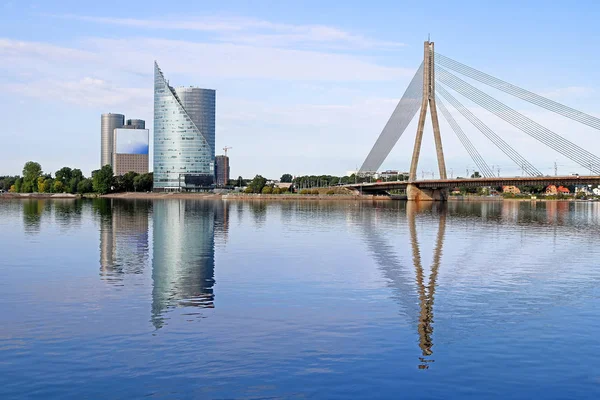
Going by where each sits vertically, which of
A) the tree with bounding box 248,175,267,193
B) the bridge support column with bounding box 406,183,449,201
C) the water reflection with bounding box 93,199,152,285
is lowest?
the water reflection with bounding box 93,199,152,285

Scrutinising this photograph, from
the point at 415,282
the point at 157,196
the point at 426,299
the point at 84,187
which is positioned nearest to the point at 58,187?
the point at 84,187

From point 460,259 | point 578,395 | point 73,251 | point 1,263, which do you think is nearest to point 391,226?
point 460,259

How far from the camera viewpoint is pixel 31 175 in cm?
19000

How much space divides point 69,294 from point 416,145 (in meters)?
77.5

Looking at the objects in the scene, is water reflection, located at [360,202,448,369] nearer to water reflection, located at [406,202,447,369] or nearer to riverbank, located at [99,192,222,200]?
water reflection, located at [406,202,447,369]

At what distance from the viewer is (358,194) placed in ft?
490

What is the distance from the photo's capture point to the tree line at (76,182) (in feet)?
565

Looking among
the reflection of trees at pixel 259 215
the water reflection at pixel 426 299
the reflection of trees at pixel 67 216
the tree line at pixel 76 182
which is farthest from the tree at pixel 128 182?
the water reflection at pixel 426 299

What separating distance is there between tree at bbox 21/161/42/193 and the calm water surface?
165059 mm

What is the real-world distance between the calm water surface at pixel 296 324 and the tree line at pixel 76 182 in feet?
472

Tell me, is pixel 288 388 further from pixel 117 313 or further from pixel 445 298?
pixel 445 298

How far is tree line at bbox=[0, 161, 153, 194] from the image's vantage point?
565ft

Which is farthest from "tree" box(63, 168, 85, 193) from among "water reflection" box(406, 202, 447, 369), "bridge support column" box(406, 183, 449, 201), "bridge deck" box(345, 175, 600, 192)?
"water reflection" box(406, 202, 447, 369)

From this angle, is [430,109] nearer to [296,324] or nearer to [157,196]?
[296,324]
